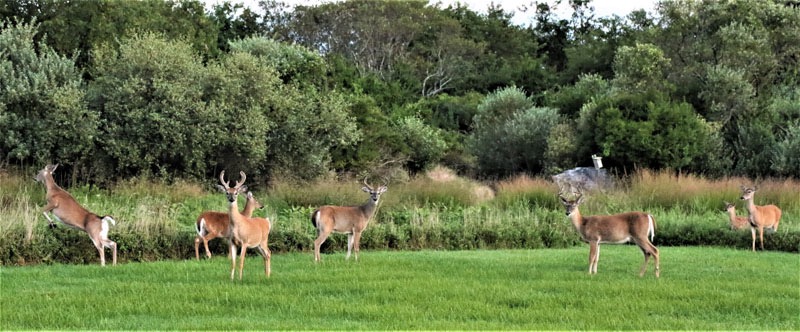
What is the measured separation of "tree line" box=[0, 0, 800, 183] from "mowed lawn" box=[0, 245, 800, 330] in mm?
8941

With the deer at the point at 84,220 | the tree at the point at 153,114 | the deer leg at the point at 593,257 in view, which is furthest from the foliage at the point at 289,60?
the deer leg at the point at 593,257

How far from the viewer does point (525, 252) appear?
12.2 m

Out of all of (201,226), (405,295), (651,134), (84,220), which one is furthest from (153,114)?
(651,134)

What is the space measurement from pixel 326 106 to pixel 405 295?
44.6 ft

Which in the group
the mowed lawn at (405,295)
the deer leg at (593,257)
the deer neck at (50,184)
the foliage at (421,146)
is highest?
the foliage at (421,146)

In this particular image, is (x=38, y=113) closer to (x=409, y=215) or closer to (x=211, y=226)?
(x=409, y=215)

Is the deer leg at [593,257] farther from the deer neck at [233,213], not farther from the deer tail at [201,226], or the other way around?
the deer tail at [201,226]

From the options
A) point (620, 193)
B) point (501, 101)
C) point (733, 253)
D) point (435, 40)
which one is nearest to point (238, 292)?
point (733, 253)

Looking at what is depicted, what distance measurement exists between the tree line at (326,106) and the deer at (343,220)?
8624 mm

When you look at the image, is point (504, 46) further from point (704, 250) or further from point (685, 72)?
point (704, 250)

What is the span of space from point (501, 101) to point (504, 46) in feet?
54.5

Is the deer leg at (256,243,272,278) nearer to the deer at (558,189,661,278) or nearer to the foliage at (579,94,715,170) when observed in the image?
the deer at (558,189,661,278)

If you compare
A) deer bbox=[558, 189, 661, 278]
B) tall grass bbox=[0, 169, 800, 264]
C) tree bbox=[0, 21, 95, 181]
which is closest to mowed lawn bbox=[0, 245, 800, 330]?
deer bbox=[558, 189, 661, 278]

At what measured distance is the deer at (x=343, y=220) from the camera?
34.9 ft
